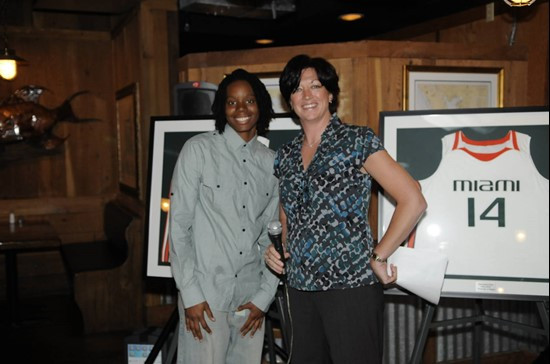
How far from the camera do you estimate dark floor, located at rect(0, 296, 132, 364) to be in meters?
3.83

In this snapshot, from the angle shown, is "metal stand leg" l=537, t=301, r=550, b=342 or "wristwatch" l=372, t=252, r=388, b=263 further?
"metal stand leg" l=537, t=301, r=550, b=342

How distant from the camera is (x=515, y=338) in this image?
3.32 metres

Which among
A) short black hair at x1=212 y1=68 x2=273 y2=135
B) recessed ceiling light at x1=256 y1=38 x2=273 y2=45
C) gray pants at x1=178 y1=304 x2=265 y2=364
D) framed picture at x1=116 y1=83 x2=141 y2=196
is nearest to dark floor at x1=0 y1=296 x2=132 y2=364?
framed picture at x1=116 y1=83 x2=141 y2=196

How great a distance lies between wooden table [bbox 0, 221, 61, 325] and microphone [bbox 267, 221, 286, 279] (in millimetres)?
2801

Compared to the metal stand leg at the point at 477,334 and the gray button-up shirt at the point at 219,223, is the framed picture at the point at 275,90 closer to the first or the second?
the gray button-up shirt at the point at 219,223

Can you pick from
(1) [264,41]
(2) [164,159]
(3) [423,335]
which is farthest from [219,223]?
(1) [264,41]

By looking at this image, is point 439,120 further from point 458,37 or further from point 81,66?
point 81,66

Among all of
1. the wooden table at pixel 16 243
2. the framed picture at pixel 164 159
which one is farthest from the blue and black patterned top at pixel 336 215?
the wooden table at pixel 16 243

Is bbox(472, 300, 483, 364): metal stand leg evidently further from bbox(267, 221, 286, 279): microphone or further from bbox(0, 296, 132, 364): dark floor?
bbox(0, 296, 132, 364): dark floor

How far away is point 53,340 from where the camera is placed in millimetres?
4188

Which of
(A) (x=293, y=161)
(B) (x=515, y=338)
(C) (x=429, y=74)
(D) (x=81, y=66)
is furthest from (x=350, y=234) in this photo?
(D) (x=81, y=66)

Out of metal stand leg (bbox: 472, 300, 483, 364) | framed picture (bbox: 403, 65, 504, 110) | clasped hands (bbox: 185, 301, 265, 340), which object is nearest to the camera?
clasped hands (bbox: 185, 301, 265, 340)

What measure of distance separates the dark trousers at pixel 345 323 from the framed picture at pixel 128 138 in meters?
3.14

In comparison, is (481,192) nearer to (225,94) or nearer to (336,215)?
(336,215)
